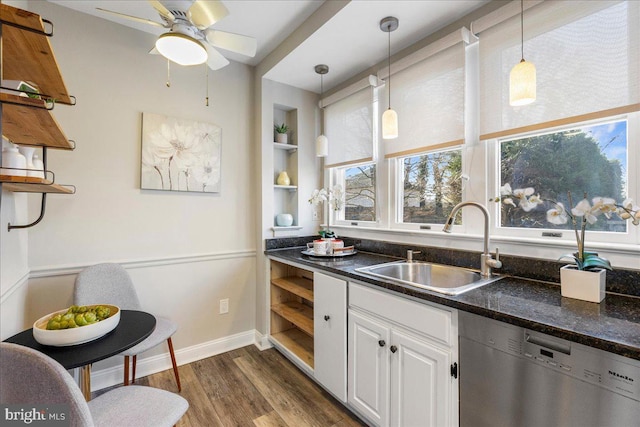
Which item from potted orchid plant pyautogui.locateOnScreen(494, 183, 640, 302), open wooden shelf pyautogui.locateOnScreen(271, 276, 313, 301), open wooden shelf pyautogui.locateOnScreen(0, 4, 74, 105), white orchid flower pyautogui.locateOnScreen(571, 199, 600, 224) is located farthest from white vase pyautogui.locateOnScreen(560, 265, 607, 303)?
open wooden shelf pyautogui.locateOnScreen(0, 4, 74, 105)

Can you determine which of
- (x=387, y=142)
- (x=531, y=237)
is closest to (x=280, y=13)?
(x=387, y=142)

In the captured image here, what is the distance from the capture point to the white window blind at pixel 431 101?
1.91 metres

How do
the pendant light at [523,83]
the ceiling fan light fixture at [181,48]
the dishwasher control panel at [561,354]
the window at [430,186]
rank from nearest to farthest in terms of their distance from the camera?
the dishwasher control panel at [561,354] → the pendant light at [523,83] → the ceiling fan light fixture at [181,48] → the window at [430,186]

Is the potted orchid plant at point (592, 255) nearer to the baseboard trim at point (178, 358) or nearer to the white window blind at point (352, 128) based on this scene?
the white window blind at point (352, 128)

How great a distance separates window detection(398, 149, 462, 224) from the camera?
2059 millimetres

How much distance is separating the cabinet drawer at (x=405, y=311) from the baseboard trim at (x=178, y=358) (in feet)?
4.82

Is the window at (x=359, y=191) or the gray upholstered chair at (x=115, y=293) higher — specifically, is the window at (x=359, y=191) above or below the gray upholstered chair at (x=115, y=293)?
above

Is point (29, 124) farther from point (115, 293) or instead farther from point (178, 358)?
point (178, 358)

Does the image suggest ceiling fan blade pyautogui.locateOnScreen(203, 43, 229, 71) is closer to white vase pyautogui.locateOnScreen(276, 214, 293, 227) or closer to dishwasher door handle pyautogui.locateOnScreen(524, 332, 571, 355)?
white vase pyautogui.locateOnScreen(276, 214, 293, 227)

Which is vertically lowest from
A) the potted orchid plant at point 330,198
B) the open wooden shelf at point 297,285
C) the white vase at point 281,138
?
the open wooden shelf at point 297,285

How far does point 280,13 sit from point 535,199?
6.43ft

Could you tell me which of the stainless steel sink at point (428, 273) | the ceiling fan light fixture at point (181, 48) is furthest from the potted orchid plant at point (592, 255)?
the ceiling fan light fixture at point (181, 48)

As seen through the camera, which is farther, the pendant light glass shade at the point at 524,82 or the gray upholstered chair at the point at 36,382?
the pendant light glass shade at the point at 524,82

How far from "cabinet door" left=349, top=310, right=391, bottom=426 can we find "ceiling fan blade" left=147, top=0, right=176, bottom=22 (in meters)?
1.84
